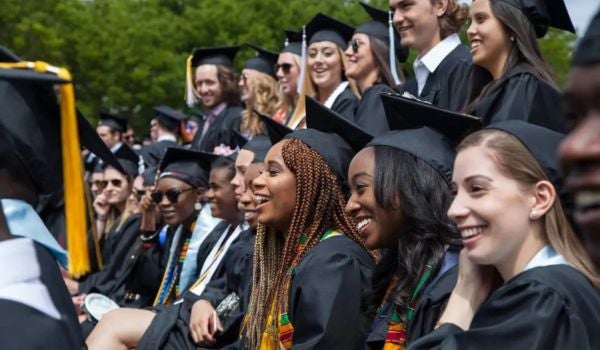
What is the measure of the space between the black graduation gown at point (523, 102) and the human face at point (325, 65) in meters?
2.77

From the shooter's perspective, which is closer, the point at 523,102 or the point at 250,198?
the point at 523,102

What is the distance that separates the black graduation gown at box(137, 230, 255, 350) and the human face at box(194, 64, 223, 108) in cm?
427

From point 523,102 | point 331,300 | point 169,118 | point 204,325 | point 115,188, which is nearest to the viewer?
point 331,300

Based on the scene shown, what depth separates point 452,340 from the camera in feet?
11.2

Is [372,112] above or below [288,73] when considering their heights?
above

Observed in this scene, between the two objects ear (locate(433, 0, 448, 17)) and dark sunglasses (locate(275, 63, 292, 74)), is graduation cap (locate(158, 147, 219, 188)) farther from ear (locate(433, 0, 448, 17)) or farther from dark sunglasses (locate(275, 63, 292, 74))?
ear (locate(433, 0, 448, 17))

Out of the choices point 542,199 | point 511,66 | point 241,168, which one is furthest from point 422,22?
point 542,199

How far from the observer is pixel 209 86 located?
35.8 feet

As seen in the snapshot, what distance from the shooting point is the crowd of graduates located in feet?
→ 9.40

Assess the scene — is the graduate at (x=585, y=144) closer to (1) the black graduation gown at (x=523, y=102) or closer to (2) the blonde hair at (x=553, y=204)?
(2) the blonde hair at (x=553, y=204)

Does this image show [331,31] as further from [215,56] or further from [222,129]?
[215,56]

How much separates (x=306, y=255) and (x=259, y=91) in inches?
189

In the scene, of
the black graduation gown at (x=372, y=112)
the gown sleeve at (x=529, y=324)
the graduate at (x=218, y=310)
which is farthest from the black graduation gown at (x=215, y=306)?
the gown sleeve at (x=529, y=324)

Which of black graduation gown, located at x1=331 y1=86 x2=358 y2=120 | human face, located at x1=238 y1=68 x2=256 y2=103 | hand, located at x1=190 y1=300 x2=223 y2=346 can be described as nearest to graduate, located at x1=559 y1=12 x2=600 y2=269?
hand, located at x1=190 y1=300 x2=223 y2=346
